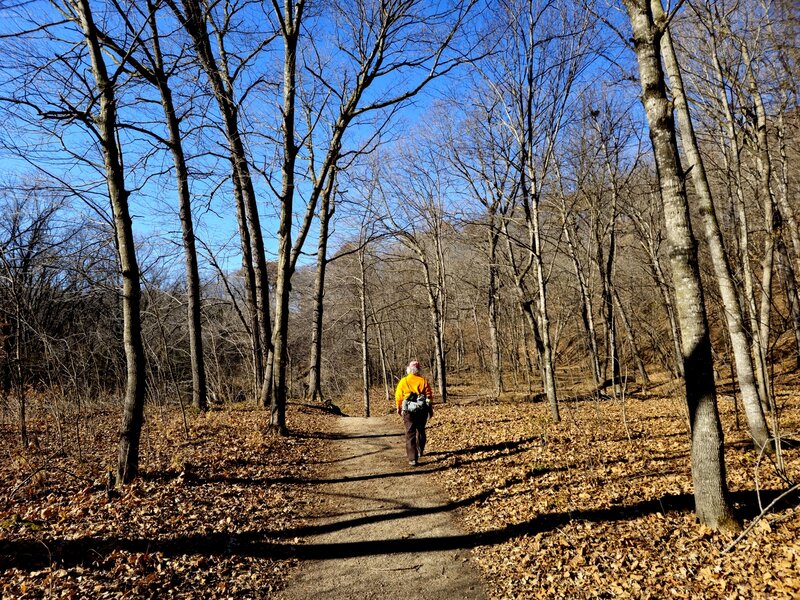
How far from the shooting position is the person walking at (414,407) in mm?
7596

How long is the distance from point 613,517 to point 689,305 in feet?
8.10

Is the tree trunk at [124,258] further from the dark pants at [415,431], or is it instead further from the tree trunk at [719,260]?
the tree trunk at [719,260]

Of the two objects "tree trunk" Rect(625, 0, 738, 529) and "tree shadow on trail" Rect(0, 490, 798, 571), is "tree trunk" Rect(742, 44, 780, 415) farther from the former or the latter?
"tree trunk" Rect(625, 0, 738, 529)

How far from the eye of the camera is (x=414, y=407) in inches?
297

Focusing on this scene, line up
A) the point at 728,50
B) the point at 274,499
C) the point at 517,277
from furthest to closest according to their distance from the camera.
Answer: the point at 517,277 < the point at 728,50 < the point at 274,499

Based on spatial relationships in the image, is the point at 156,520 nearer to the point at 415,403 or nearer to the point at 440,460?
the point at 415,403

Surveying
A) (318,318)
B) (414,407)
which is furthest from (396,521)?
(318,318)

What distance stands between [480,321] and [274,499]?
34351 millimetres

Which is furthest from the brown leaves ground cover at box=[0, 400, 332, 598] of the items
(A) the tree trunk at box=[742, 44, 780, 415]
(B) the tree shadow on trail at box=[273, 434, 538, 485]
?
(A) the tree trunk at box=[742, 44, 780, 415]

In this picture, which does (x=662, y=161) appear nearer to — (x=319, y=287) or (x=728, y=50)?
(x=728, y=50)

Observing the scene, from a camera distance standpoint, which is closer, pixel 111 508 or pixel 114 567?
pixel 114 567

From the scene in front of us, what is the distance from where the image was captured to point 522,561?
170 inches

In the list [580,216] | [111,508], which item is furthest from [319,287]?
[111,508]

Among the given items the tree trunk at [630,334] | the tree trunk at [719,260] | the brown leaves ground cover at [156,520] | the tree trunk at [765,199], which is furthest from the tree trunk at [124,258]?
the tree trunk at [630,334]
